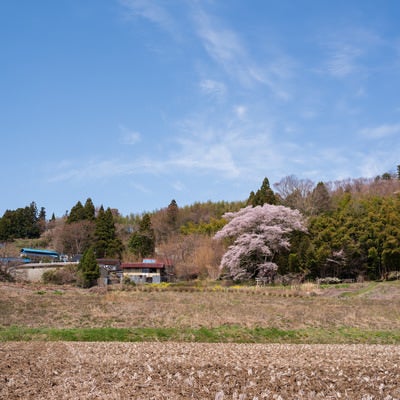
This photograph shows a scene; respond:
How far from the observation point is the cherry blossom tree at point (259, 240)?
34.5m

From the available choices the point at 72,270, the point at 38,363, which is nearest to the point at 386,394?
the point at 38,363

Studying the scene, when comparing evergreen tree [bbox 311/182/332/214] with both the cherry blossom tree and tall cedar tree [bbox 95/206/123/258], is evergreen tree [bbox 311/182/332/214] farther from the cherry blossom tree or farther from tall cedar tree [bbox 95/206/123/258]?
tall cedar tree [bbox 95/206/123/258]

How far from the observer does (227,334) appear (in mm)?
11812

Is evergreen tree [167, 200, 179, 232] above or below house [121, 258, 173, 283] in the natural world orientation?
above

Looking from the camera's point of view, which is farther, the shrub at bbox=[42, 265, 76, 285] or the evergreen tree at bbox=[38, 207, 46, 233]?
the evergreen tree at bbox=[38, 207, 46, 233]

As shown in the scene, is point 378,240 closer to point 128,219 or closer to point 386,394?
point 386,394

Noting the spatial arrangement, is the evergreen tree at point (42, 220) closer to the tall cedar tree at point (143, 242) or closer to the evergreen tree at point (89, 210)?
the evergreen tree at point (89, 210)

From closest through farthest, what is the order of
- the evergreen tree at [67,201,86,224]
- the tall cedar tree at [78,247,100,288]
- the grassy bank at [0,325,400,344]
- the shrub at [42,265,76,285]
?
the grassy bank at [0,325,400,344]
the tall cedar tree at [78,247,100,288]
the shrub at [42,265,76,285]
the evergreen tree at [67,201,86,224]

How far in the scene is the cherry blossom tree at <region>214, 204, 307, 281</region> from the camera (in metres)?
34.5

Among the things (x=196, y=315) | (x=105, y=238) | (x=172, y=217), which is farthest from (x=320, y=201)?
(x=196, y=315)

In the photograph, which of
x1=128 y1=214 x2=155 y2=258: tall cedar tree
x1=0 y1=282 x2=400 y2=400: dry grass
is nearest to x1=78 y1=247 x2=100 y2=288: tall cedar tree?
x1=128 y1=214 x2=155 y2=258: tall cedar tree

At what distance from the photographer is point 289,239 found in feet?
119

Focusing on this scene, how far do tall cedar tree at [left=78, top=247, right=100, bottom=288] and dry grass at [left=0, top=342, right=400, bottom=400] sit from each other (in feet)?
92.6

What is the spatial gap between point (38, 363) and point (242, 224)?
1147 inches
